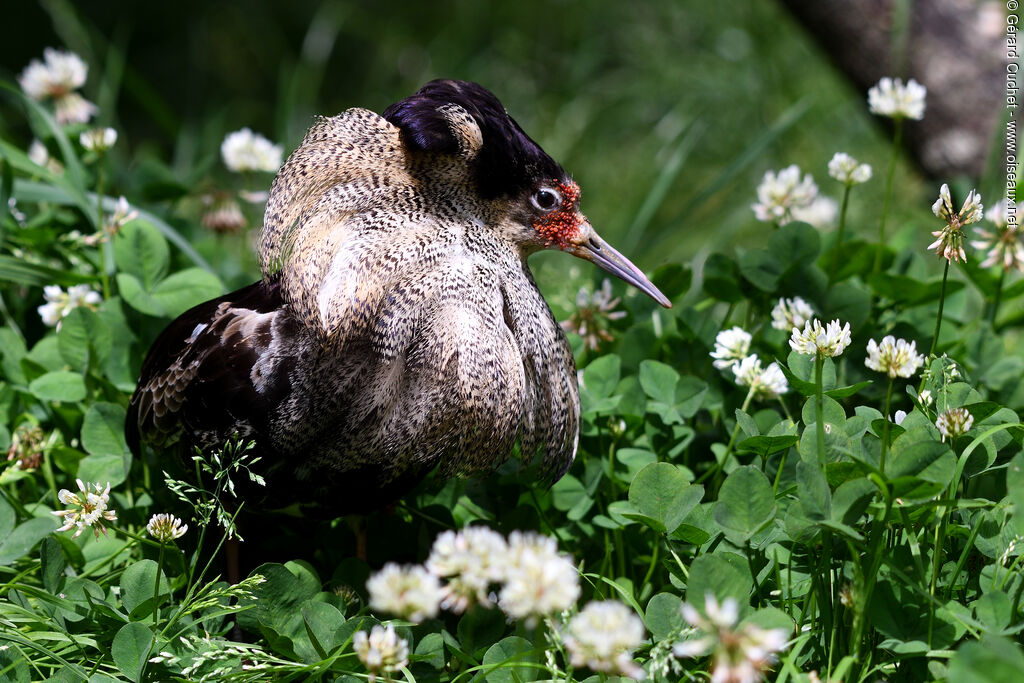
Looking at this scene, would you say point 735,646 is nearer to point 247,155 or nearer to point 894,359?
point 894,359

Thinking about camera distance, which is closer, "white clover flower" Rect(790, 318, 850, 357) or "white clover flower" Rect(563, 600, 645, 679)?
"white clover flower" Rect(563, 600, 645, 679)

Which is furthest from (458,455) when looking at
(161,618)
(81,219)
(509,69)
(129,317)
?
(509,69)

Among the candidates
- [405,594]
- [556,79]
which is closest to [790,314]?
[405,594]

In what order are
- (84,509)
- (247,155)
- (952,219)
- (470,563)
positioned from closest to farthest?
(470,563)
(952,219)
(84,509)
(247,155)

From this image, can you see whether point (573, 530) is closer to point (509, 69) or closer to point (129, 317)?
point (129, 317)

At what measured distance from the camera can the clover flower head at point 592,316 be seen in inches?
85.5

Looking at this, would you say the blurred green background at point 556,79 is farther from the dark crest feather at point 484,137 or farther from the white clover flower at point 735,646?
the white clover flower at point 735,646

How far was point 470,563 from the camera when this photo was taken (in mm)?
1059

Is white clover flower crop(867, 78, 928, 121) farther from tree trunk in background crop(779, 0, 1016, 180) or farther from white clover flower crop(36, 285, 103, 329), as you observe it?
white clover flower crop(36, 285, 103, 329)

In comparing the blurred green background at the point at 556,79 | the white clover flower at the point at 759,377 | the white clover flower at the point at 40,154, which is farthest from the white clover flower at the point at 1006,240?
the white clover flower at the point at 40,154

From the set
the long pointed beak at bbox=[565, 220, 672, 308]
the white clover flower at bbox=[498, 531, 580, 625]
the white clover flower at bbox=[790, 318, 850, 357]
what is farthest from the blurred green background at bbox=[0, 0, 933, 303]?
the white clover flower at bbox=[498, 531, 580, 625]

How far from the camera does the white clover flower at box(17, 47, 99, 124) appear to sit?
2.61 meters

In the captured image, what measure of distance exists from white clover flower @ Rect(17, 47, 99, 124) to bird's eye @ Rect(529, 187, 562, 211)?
4.93 ft

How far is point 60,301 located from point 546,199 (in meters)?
1.12
